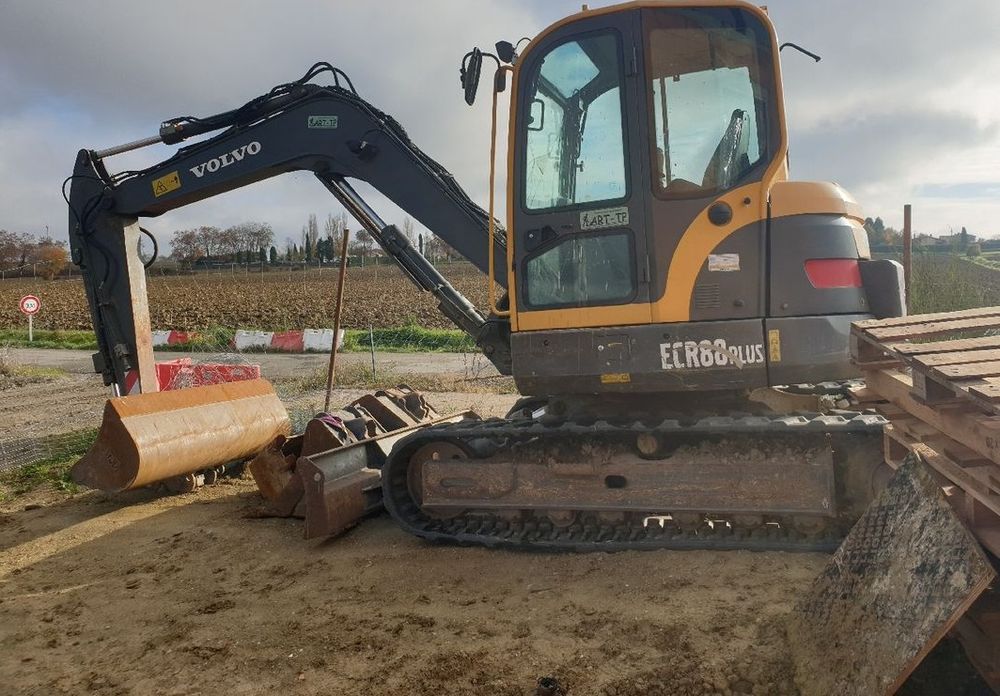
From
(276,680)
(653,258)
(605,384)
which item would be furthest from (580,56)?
(276,680)

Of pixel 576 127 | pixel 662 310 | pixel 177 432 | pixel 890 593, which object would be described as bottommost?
pixel 890 593

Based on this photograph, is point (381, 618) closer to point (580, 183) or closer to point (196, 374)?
point (580, 183)

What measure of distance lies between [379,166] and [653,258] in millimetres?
2713

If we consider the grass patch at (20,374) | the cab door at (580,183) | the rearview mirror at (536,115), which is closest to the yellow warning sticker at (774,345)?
the cab door at (580,183)

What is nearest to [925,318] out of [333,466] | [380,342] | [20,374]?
[333,466]

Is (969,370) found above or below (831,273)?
below

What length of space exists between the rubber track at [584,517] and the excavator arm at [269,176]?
0.71m

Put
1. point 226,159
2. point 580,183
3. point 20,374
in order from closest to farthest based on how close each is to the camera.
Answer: point 580,183 < point 226,159 < point 20,374

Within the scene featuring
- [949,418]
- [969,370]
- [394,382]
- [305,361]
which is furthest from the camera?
[305,361]

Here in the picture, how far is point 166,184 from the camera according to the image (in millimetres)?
6805

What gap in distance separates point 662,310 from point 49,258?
89.9 metres

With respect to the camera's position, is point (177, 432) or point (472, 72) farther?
point (177, 432)

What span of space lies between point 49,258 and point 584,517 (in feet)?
294

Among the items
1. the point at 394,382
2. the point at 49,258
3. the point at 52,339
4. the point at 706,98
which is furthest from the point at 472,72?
the point at 49,258
